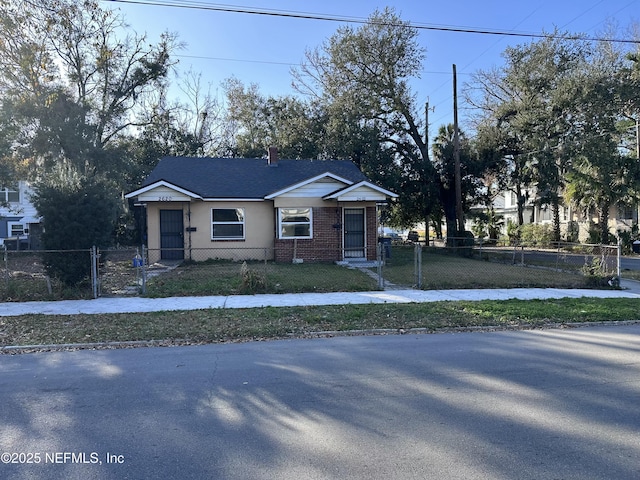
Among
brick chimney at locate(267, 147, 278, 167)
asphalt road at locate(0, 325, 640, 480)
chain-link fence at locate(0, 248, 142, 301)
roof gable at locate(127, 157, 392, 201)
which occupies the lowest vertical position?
asphalt road at locate(0, 325, 640, 480)

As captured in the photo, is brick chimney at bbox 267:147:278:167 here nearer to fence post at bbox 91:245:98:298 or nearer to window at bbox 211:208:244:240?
window at bbox 211:208:244:240

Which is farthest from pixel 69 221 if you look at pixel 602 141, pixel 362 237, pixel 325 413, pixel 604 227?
pixel 604 227

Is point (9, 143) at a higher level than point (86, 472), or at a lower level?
higher

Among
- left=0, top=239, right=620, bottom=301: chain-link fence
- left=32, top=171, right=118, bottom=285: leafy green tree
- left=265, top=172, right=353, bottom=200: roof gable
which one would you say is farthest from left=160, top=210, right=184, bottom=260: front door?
left=32, top=171, right=118, bottom=285: leafy green tree

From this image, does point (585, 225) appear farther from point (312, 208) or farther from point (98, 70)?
point (98, 70)

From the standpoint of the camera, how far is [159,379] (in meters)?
5.19

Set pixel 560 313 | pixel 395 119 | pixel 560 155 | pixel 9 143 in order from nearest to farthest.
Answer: pixel 560 313 < pixel 9 143 < pixel 560 155 < pixel 395 119

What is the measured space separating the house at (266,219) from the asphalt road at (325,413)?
11426 millimetres

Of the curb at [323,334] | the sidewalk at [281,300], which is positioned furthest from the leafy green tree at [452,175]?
the curb at [323,334]

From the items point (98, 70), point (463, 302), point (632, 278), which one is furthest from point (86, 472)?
point (98, 70)

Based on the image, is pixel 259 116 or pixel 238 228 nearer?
pixel 238 228

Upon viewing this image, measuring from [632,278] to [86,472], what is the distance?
16759 millimetres

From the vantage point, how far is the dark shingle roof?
18625 millimetres

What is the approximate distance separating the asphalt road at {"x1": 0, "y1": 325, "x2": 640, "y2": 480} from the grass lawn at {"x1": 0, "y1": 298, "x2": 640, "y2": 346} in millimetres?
823
